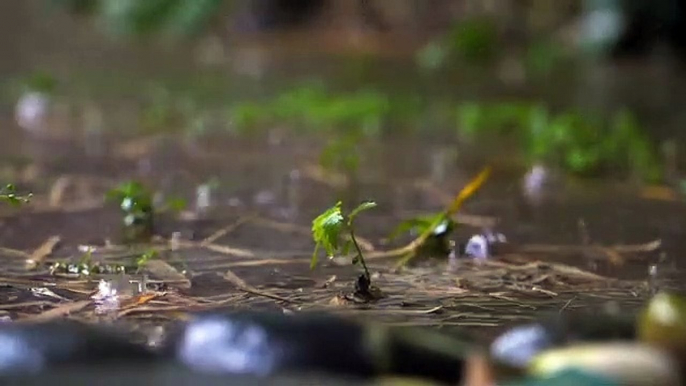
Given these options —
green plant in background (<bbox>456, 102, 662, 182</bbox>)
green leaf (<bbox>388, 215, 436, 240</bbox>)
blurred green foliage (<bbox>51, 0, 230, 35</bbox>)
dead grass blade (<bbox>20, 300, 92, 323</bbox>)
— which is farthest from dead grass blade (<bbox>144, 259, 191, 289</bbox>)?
blurred green foliage (<bbox>51, 0, 230, 35</bbox>)

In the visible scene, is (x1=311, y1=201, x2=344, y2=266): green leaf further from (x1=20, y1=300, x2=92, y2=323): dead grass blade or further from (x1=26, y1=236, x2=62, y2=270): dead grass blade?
(x1=26, y1=236, x2=62, y2=270): dead grass blade

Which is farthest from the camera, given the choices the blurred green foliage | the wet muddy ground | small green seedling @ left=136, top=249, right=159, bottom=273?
the blurred green foliage

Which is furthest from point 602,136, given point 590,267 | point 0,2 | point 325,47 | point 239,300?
point 0,2

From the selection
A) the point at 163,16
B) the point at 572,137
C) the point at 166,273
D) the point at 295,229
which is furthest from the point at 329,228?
the point at 163,16

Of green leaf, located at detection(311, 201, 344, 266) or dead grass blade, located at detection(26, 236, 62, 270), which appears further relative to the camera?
dead grass blade, located at detection(26, 236, 62, 270)

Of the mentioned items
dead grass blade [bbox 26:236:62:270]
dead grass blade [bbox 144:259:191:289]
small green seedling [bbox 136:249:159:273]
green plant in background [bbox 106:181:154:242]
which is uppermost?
green plant in background [bbox 106:181:154:242]

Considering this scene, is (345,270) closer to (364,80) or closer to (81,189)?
(81,189)

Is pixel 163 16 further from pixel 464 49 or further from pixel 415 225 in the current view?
pixel 415 225

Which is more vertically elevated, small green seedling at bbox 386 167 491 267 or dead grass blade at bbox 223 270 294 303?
small green seedling at bbox 386 167 491 267
